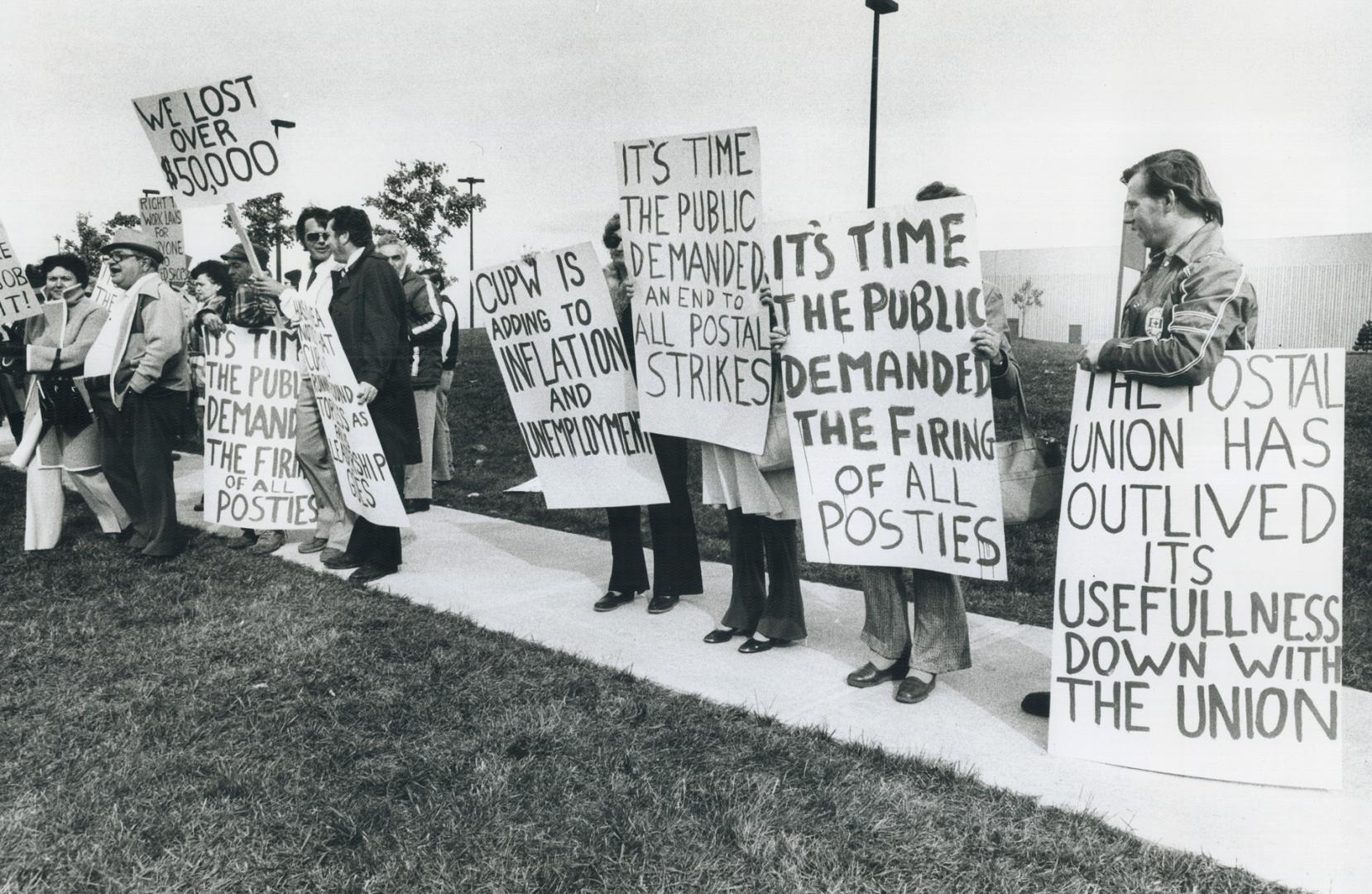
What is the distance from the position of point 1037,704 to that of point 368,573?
13.1 feet

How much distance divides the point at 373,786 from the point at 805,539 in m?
1.94

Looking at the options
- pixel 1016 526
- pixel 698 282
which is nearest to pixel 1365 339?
pixel 1016 526

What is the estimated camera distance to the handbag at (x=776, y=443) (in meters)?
4.71

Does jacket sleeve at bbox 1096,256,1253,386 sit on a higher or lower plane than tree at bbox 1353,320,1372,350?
lower

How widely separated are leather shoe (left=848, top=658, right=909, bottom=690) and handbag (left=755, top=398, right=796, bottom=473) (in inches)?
36.3

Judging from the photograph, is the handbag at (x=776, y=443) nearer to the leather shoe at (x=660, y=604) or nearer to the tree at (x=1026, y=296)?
the leather shoe at (x=660, y=604)

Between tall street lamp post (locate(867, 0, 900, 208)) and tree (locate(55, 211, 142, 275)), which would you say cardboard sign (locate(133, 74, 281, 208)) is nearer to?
tall street lamp post (locate(867, 0, 900, 208))

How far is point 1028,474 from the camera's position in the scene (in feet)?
13.2

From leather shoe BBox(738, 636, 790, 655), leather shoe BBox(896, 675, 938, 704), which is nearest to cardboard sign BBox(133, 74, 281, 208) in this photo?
leather shoe BBox(738, 636, 790, 655)

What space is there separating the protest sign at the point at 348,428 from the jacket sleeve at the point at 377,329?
0.12 meters

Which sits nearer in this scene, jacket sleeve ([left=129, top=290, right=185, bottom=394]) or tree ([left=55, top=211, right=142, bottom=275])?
jacket sleeve ([left=129, top=290, right=185, bottom=394])

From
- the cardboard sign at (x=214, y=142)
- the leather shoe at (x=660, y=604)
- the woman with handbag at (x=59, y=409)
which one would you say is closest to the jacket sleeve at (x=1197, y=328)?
the leather shoe at (x=660, y=604)

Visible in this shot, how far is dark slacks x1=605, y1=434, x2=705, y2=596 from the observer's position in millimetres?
5598

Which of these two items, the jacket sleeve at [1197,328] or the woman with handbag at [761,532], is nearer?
the jacket sleeve at [1197,328]
